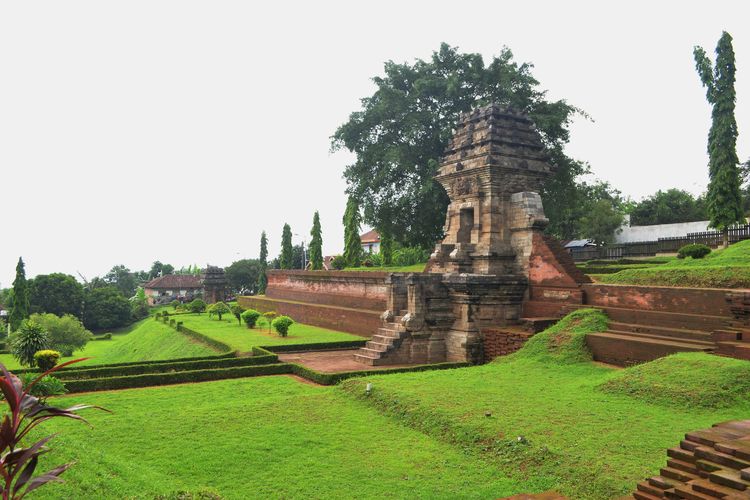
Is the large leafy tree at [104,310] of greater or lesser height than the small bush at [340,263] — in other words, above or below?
below

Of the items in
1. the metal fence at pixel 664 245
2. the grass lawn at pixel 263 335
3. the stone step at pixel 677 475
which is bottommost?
the grass lawn at pixel 263 335

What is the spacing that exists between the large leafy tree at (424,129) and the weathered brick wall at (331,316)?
17.2ft

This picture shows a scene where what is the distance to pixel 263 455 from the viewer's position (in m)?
7.42

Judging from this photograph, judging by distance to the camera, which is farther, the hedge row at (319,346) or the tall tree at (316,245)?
the tall tree at (316,245)

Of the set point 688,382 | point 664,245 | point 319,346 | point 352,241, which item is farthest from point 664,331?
point 352,241

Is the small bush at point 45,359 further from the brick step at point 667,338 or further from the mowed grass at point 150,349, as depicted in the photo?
the brick step at point 667,338

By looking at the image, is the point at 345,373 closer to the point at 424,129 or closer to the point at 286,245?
the point at 424,129

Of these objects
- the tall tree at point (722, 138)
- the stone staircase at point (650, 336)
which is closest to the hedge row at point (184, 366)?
the stone staircase at point (650, 336)

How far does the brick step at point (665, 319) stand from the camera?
10.6 m

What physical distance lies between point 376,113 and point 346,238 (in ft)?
49.9

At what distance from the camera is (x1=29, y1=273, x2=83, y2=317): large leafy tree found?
48.2m

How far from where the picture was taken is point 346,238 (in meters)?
39.7

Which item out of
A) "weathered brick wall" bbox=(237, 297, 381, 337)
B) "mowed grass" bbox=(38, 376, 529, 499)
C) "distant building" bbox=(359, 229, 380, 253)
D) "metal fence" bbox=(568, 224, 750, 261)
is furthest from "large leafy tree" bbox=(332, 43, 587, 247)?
"distant building" bbox=(359, 229, 380, 253)

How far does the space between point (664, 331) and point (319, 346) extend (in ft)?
32.5
